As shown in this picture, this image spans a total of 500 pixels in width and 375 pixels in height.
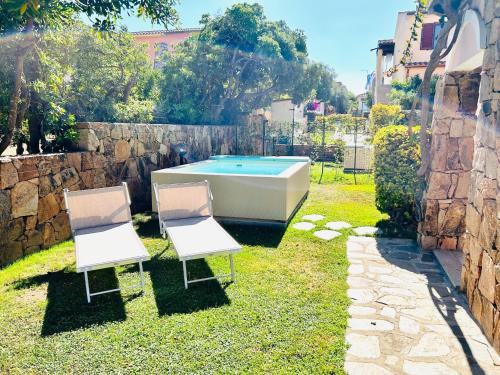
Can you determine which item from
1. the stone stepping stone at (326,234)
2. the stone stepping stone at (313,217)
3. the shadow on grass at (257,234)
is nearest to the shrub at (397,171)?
the stone stepping stone at (326,234)

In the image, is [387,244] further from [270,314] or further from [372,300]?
[270,314]

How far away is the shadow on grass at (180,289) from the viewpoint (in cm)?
437

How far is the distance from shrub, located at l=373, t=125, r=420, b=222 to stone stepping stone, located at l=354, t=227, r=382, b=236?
456 millimetres

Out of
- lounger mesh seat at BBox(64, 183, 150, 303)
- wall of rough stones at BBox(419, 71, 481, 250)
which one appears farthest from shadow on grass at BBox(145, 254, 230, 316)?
wall of rough stones at BBox(419, 71, 481, 250)

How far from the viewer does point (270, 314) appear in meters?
4.15

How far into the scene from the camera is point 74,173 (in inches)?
A: 283

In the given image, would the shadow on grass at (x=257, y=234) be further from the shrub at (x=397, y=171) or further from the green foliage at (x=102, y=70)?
the green foliage at (x=102, y=70)

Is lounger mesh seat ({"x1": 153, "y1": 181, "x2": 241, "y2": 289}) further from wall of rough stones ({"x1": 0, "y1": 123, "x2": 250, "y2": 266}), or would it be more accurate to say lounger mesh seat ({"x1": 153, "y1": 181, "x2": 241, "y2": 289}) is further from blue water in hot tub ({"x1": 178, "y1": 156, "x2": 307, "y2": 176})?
blue water in hot tub ({"x1": 178, "y1": 156, "x2": 307, "y2": 176})

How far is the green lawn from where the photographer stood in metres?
3.36

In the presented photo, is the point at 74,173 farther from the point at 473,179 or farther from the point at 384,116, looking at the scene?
the point at 384,116

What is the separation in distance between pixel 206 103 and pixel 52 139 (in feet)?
25.8

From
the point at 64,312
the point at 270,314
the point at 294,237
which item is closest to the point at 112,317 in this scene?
the point at 64,312

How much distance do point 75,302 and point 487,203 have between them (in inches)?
196

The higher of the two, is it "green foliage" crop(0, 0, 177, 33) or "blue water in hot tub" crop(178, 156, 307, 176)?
"green foliage" crop(0, 0, 177, 33)
